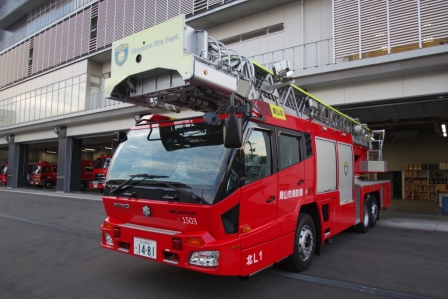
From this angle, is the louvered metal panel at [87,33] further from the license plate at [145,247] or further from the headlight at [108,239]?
the license plate at [145,247]

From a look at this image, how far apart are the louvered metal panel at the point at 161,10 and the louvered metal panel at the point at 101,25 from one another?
4.96 m

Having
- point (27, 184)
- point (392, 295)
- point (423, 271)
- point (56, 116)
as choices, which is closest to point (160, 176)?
point (392, 295)

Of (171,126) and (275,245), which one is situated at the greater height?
(171,126)

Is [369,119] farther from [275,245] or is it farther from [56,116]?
[56,116]

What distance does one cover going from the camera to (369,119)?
589 inches

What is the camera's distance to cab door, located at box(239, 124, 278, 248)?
3842 mm

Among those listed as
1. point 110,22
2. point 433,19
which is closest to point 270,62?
point 433,19

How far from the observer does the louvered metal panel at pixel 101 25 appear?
2030 centimetres

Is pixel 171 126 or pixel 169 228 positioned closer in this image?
pixel 169 228

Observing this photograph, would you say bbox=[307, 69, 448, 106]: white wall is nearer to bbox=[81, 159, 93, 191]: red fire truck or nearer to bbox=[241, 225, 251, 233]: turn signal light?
bbox=[241, 225, 251, 233]: turn signal light

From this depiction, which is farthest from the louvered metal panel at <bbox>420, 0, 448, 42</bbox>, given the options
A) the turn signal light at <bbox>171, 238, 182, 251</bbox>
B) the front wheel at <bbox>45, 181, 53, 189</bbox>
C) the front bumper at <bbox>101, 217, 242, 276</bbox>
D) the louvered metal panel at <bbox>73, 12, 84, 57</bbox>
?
the front wheel at <bbox>45, 181, 53, 189</bbox>

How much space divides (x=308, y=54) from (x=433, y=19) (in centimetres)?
433

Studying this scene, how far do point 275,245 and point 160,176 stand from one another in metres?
1.80

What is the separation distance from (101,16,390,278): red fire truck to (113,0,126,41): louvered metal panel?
16592 millimetres
